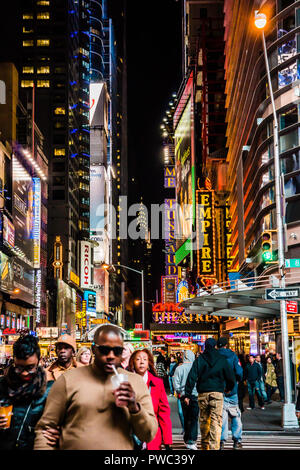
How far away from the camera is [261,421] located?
19547mm

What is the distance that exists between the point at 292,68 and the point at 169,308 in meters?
52.7

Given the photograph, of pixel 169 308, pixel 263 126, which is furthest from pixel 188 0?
pixel 263 126

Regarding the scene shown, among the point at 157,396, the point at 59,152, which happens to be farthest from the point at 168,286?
the point at 157,396

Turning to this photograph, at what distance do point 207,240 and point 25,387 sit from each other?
2397 inches

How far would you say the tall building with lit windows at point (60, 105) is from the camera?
125 meters

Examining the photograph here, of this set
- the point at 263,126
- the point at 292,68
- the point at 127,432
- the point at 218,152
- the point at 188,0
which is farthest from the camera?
the point at 188,0

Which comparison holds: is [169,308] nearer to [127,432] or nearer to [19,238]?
[19,238]

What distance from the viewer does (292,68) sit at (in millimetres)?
37688

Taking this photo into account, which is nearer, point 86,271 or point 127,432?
point 127,432

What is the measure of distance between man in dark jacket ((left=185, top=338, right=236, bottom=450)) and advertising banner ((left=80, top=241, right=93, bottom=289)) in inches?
4873

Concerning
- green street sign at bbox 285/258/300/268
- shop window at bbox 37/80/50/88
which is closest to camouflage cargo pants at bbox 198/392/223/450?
green street sign at bbox 285/258/300/268

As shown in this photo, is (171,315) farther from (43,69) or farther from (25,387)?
(25,387)

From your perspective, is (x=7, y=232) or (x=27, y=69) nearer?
(x=7, y=232)

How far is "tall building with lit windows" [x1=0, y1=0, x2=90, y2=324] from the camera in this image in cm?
12469
